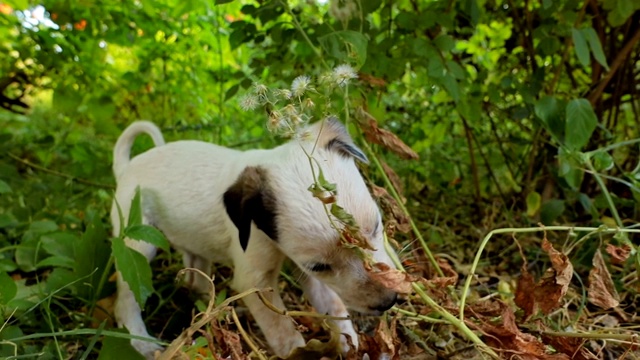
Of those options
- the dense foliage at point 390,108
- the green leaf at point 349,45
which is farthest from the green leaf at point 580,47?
the green leaf at point 349,45

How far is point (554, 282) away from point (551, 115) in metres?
1.03

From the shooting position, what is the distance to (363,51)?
190cm

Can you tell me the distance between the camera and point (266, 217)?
182 cm

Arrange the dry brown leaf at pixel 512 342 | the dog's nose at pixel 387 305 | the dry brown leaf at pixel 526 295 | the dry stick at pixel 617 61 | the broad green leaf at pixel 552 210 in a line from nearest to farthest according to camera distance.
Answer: the dry brown leaf at pixel 512 342
the dry brown leaf at pixel 526 295
the dog's nose at pixel 387 305
the broad green leaf at pixel 552 210
the dry stick at pixel 617 61

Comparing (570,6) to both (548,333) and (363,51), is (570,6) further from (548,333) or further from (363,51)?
(548,333)

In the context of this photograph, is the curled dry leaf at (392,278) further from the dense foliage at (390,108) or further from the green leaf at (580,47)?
the green leaf at (580,47)

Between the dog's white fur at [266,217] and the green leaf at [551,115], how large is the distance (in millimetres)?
897

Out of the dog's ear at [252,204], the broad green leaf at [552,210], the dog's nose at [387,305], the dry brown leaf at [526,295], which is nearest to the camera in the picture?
the dry brown leaf at [526,295]

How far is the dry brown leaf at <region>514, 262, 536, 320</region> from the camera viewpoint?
160 cm

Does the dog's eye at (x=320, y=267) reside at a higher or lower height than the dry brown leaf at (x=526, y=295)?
higher

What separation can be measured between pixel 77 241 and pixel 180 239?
426 mm

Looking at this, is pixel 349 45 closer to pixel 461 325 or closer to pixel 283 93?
pixel 283 93

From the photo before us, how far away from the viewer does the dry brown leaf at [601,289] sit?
60.5 inches

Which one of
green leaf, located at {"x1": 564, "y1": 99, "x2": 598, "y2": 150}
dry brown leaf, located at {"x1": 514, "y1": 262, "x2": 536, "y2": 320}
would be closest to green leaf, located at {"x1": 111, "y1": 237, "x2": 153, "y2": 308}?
dry brown leaf, located at {"x1": 514, "y1": 262, "x2": 536, "y2": 320}
